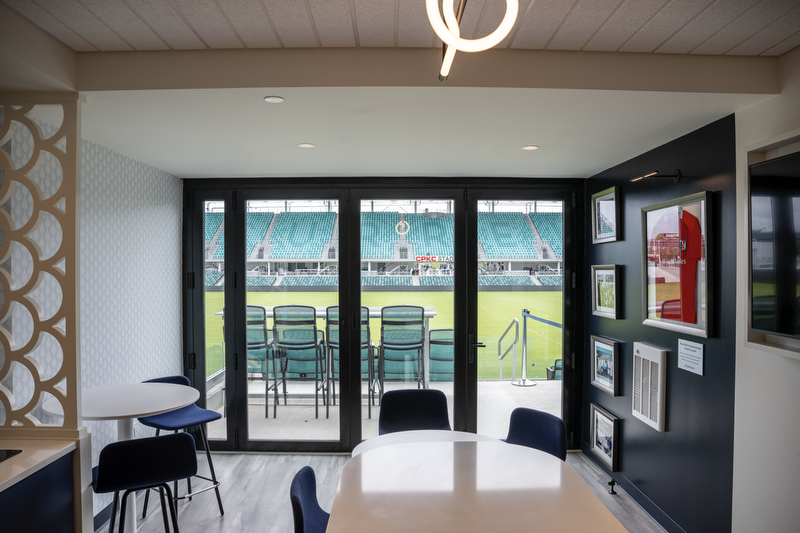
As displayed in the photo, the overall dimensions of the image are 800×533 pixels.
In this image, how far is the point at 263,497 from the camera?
3.38m

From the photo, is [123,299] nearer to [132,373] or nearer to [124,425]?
[132,373]

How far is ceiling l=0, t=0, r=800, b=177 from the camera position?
179 centimetres

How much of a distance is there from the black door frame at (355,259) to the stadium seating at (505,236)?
0.11 meters

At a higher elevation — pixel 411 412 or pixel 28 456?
pixel 28 456

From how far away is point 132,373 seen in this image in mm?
3420

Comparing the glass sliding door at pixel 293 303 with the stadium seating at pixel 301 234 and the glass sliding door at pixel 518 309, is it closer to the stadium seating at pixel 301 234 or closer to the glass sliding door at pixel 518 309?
the stadium seating at pixel 301 234

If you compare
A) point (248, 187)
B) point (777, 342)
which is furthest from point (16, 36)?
point (777, 342)

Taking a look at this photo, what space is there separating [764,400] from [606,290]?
1.59m

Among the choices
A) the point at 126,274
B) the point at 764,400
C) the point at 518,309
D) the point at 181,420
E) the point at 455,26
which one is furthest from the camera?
the point at 518,309

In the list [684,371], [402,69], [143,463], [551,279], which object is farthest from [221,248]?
[684,371]

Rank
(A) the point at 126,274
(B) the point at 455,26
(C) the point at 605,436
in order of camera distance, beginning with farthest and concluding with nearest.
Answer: (C) the point at 605,436
(A) the point at 126,274
(B) the point at 455,26

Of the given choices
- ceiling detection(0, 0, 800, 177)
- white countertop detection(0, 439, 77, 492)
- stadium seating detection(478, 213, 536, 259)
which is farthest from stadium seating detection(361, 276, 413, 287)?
white countertop detection(0, 439, 77, 492)

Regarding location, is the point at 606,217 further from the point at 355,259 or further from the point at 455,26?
the point at 455,26

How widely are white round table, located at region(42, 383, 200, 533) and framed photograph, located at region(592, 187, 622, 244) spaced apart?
3.28 m
